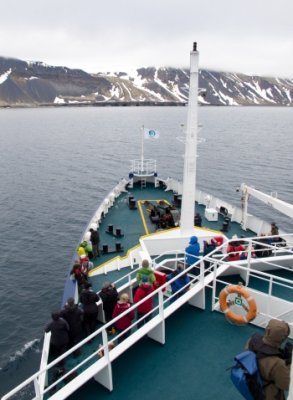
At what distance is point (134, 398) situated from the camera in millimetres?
8359

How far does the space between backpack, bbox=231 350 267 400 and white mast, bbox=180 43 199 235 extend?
40.5 feet

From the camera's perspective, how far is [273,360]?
531 cm

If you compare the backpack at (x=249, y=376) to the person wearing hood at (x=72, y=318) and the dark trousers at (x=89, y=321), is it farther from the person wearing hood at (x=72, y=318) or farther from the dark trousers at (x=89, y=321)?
the dark trousers at (x=89, y=321)

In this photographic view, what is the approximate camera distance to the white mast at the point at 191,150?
16.4m

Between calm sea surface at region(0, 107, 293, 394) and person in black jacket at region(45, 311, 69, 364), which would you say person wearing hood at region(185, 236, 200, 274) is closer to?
person in black jacket at region(45, 311, 69, 364)

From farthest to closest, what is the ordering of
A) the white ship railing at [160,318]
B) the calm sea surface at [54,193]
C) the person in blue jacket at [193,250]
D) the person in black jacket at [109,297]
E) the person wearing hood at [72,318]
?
the calm sea surface at [54,193] → the person in blue jacket at [193,250] → the person in black jacket at [109,297] → the person wearing hood at [72,318] → the white ship railing at [160,318]

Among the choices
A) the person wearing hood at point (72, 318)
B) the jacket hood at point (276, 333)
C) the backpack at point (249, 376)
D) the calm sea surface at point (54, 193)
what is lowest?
the calm sea surface at point (54, 193)

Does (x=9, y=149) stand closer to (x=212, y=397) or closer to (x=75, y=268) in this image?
(x=75, y=268)

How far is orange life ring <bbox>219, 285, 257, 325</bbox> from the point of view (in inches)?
392

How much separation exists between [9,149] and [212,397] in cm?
9557

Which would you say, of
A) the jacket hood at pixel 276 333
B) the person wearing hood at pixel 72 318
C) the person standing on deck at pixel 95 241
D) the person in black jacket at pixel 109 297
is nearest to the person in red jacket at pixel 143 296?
the person in black jacket at pixel 109 297

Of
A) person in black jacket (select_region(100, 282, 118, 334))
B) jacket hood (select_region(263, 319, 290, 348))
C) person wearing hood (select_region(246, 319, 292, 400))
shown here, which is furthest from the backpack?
person in black jacket (select_region(100, 282, 118, 334))

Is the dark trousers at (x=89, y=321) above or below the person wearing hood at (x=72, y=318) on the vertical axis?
below

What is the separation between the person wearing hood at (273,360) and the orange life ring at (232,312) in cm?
451
